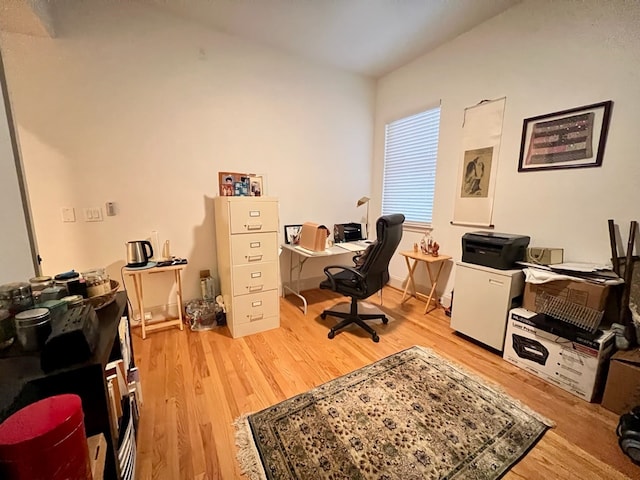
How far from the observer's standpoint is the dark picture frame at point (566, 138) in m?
1.83

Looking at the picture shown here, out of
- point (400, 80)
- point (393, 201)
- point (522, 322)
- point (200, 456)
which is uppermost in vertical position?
point (400, 80)

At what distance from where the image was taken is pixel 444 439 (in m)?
1.37

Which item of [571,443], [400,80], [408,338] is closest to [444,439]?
[571,443]

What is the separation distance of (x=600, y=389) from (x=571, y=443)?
1.95ft

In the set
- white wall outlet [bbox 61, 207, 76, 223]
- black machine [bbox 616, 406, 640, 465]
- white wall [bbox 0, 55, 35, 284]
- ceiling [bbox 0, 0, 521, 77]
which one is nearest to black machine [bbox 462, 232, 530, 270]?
black machine [bbox 616, 406, 640, 465]

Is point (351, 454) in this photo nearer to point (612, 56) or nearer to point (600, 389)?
point (600, 389)

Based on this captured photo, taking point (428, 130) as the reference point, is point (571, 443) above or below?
below

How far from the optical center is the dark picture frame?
1834 millimetres

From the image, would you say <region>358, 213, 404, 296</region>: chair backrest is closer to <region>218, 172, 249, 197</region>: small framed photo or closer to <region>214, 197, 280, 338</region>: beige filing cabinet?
<region>214, 197, 280, 338</region>: beige filing cabinet

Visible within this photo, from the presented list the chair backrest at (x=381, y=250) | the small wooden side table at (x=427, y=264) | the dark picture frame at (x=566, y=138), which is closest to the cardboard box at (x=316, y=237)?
the chair backrest at (x=381, y=250)

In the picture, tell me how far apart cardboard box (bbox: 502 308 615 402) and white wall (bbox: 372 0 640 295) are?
2.20 ft

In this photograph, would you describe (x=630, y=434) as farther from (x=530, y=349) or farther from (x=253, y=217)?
(x=253, y=217)

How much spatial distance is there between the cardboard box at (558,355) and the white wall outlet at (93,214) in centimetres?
351

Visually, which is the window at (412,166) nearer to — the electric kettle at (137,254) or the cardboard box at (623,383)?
the cardboard box at (623,383)
